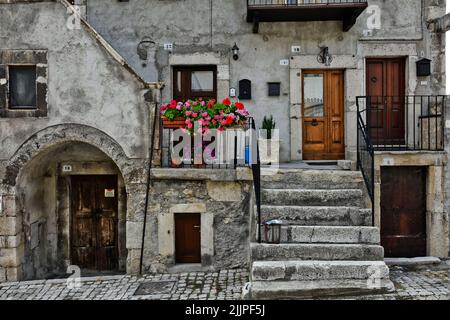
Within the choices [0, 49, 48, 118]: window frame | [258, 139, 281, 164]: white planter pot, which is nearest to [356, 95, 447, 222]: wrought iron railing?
[258, 139, 281, 164]: white planter pot

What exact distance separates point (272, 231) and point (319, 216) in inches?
35.6

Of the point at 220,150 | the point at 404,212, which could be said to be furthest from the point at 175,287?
the point at 404,212

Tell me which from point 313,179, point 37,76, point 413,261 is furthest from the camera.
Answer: point 413,261

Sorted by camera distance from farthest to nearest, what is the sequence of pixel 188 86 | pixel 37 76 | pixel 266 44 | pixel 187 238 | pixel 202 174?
pixel 188 86, pixel 266 44, pixel 187 238, pixel 37 76, pixel 202 174

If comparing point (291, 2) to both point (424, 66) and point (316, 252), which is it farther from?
point (316, 252)

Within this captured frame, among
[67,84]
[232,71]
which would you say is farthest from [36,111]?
[232,71]

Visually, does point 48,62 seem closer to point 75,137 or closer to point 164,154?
point 75,137

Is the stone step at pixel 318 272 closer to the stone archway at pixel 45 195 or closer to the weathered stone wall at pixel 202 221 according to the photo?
the weathered stone wall at pixel 202 221

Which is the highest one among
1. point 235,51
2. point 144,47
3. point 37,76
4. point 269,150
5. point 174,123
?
point 144,47

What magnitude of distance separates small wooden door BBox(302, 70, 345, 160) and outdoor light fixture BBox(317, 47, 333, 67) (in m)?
0.26

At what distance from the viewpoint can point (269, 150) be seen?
8.87m

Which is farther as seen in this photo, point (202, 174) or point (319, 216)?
point (202, 174)

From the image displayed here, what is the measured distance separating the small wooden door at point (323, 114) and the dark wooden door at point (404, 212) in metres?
1.45
